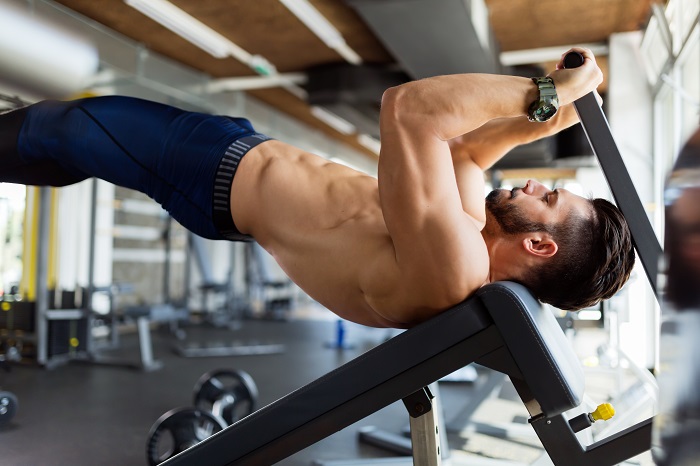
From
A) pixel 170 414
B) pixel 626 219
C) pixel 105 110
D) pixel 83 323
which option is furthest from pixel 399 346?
pixel 83 323

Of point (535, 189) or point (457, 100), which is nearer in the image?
point (457, 100)

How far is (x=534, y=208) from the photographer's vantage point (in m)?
1.13

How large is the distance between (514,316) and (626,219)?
0.31m

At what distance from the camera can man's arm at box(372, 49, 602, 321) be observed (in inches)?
36.0

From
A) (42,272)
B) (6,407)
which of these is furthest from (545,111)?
(42,272)

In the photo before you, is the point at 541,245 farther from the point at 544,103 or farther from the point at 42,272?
the point at 42,272

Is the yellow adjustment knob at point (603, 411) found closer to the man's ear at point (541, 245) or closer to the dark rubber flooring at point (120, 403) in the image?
the man's ear at point (541, 245)

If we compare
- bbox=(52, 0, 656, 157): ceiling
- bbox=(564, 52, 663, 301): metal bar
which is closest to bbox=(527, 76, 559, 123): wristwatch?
bbox=(564, 52, 663, 301): metal bar

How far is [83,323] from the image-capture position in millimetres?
3949

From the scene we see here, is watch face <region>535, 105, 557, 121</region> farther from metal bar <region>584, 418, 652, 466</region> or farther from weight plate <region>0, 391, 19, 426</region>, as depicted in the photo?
weight plate <region>0, 391, 19, 426</region>

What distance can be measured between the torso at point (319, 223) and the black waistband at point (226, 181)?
0.01m

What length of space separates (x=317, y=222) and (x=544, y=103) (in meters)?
0.48

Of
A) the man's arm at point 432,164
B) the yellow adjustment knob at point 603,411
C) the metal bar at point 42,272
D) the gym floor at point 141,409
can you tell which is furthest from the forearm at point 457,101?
the metal bar at point 42,272

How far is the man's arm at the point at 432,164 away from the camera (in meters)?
0.92
